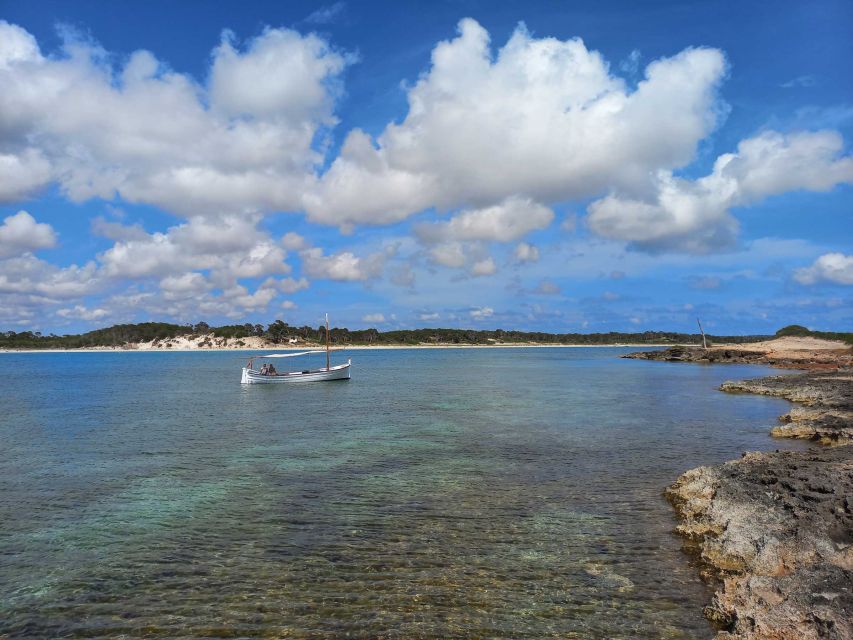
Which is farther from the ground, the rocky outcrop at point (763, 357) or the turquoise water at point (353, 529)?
the rocky outcrop at point (763, 357)

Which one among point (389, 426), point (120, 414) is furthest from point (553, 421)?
point (120, 414)

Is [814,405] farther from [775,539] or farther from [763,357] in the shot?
[763,357]

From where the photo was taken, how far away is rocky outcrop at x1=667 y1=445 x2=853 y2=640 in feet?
33.3

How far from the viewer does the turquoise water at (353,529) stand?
1157 centimetres

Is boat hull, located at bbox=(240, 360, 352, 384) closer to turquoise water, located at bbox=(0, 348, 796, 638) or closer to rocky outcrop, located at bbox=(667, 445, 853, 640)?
turquoise water, located at bbox=(0, 348, 796, 638)

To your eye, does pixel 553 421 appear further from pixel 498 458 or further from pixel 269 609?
pixel 269 609

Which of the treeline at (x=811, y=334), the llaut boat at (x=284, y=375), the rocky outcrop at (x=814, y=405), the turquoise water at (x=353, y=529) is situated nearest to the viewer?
the turquoise water at (x=353, y=529)

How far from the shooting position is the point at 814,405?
41.8 metres

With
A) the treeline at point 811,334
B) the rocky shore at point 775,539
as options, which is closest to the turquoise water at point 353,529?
the rocky shore at point 775,539

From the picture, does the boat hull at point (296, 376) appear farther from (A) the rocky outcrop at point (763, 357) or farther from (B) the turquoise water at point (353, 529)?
(A) the rocky outcrop at point (763, 357)

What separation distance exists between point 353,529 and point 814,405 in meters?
42.2

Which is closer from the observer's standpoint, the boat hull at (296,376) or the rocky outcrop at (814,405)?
the rocky outcrop at (814,405)

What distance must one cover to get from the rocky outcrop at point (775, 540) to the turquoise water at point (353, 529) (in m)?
0.90

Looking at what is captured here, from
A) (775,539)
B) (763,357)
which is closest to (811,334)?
(763,357)
